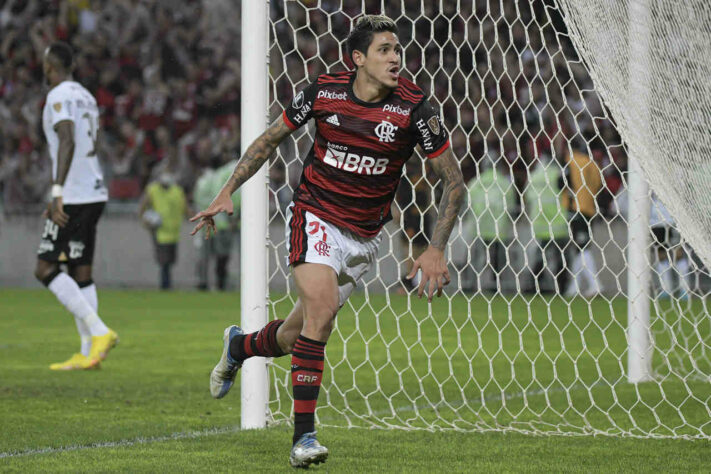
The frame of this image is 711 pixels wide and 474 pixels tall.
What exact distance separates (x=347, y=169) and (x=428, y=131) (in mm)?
364

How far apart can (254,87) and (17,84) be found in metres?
16.8

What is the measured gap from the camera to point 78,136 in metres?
8.21

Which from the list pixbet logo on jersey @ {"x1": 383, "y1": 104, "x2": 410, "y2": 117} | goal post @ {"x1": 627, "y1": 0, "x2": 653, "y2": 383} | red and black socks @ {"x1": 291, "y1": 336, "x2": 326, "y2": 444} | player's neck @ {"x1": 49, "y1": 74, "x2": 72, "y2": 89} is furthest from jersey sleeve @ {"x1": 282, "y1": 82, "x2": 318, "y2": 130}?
player's neck @ {"x1": 49, "y1": 74, "x2": 72, "y2": 89}

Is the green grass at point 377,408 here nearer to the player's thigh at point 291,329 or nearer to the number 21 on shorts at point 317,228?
the player's thigh at point 291,329

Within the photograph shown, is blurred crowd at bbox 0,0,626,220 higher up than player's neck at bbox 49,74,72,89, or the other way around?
blurred crowd at bbox 0,0,626,220

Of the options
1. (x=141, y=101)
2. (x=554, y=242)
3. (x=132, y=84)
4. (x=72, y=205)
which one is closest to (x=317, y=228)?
(x=554, y=242)

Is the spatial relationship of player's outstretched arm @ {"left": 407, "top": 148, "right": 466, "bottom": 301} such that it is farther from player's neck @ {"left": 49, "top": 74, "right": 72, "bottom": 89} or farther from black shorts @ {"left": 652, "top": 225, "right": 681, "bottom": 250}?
black shorts @ {"left": 652, "top": 225, "right": 681, "bottom": 250}

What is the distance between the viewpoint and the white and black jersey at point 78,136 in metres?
7.92

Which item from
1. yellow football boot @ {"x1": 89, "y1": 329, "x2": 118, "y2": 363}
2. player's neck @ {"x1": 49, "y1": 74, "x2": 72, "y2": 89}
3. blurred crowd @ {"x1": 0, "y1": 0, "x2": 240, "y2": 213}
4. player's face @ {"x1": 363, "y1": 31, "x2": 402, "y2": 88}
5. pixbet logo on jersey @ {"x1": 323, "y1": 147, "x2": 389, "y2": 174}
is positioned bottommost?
yellow football boot @ {"x1": 89, "y1": 329, "x2": 118, "y2": 363}

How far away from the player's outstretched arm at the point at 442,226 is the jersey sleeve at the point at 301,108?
54cm

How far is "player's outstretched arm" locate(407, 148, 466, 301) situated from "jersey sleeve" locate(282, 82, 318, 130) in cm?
54

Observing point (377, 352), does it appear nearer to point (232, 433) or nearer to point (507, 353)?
point (507, 353)

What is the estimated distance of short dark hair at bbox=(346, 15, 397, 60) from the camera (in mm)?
4645

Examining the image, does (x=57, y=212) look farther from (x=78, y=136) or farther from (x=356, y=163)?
(x=356, y=163)
